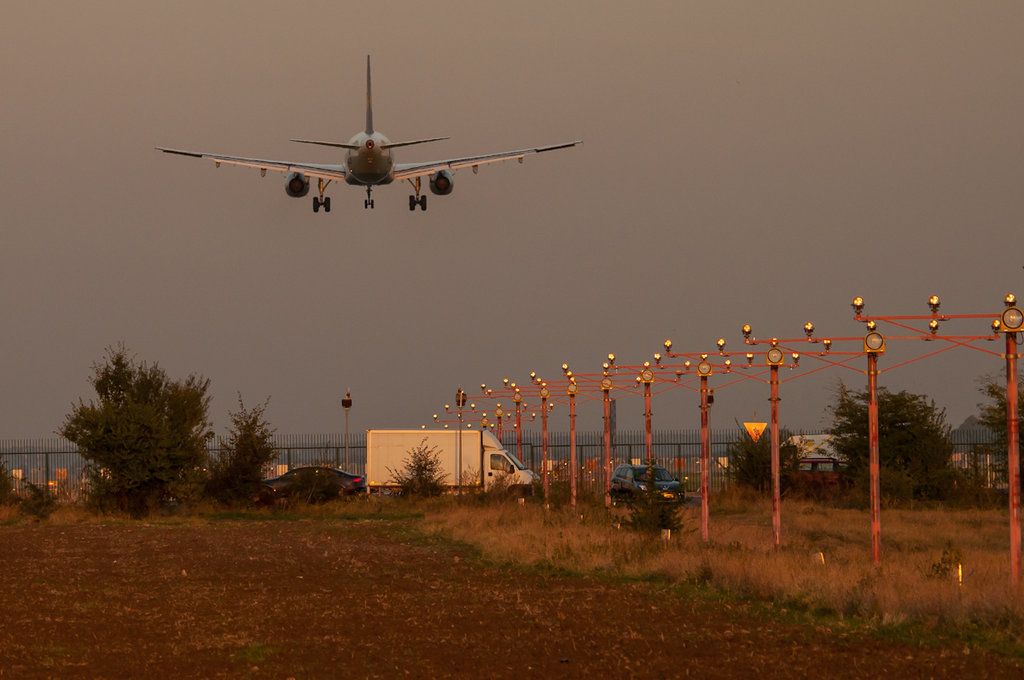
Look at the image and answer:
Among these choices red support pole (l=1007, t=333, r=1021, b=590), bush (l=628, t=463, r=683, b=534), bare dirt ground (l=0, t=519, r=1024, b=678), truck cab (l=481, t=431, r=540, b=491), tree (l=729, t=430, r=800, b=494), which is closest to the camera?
bare dirt ground (l=0, t=519, r=1024, b=678)

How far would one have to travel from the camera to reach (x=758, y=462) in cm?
5550

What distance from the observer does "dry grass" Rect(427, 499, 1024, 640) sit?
59.3 feet

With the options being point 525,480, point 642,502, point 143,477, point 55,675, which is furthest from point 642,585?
point 525,480

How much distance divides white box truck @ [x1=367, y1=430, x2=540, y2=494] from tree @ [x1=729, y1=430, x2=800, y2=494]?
7.65m

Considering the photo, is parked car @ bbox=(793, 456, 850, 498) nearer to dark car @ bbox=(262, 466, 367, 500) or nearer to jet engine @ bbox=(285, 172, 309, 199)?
dark car @ bbox=(262, 466, 367, 500)

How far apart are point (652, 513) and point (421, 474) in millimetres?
26229

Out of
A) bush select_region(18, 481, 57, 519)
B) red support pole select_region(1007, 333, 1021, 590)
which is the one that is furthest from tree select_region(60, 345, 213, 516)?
red support pole select_region(1007, 333, 1021, 590)

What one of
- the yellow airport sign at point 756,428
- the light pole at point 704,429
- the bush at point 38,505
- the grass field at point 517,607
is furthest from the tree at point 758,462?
the bush at point 38,505

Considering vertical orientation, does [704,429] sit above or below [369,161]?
below

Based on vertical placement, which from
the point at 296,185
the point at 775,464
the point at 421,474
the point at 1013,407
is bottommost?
the point at 421,474

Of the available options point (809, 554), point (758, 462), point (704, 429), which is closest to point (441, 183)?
point (758, 462)

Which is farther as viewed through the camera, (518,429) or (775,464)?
(518,429)

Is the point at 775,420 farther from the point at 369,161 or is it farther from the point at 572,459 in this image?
the point at 369,161

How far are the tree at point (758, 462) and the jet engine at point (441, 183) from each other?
14965 mm
